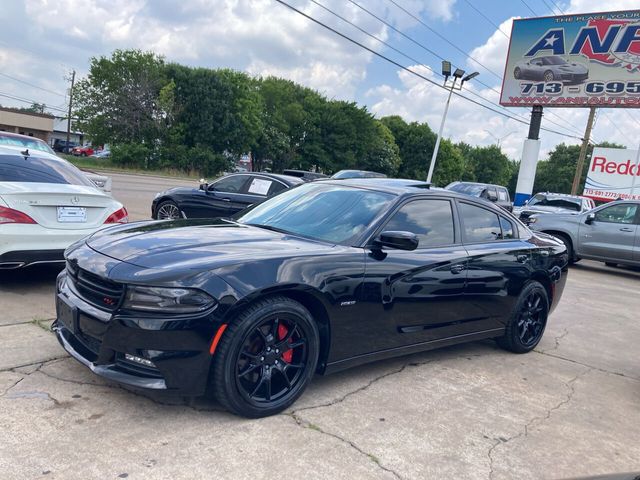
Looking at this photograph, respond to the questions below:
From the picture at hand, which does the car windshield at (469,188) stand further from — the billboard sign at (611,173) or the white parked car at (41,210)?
the billboard sign at (611,173)

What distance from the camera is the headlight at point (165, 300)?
10.3 feet

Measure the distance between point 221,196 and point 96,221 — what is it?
4903mm

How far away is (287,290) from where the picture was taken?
3502 mm

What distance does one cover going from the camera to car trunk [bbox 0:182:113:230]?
541 cm

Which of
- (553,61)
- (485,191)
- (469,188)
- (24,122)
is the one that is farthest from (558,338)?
(24,122)

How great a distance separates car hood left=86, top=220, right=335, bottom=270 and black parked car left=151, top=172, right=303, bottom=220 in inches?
244

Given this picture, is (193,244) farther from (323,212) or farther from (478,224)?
(478,224)

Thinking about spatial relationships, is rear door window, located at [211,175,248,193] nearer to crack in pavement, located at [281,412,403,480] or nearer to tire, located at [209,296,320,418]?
tire, located at [209,296,320,418]

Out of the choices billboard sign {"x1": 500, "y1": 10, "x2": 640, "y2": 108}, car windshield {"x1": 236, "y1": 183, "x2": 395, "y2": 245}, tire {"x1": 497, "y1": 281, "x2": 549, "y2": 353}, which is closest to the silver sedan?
tire {"x1": 497, "y1": 281, "x2": 549, "y2": 353}

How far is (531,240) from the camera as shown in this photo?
225 inches

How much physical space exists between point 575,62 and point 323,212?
23.7m

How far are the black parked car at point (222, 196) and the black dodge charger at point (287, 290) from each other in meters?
5.59

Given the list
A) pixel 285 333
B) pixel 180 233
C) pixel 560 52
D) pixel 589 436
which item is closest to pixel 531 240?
pixel 589 436

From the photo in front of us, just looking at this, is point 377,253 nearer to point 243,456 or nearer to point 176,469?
point 243,456
